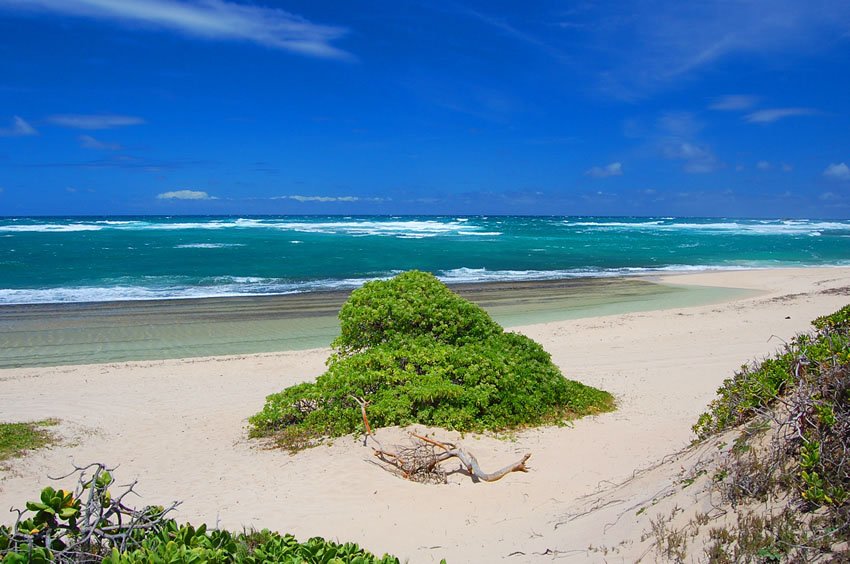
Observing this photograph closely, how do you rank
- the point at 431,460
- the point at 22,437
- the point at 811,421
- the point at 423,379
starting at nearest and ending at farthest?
the point at 811,421 < the point at 431,460 < the point at 423,379 < the point at 22,437

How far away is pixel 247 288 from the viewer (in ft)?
87.7

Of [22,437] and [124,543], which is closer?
[124,543]

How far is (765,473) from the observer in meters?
3.87

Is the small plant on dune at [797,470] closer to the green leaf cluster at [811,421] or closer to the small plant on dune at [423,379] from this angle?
the green leaf cluster at [811,421]

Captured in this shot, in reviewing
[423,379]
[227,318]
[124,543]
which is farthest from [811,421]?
[227,318]

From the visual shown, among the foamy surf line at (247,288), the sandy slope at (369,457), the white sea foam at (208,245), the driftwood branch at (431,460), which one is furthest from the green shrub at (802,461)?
the white sea foam at (208,245)

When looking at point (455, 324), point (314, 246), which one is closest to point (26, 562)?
point (455, 324)

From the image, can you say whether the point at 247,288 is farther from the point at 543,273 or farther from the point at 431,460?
the point at 431,460

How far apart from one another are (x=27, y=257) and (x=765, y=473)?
4509 cm

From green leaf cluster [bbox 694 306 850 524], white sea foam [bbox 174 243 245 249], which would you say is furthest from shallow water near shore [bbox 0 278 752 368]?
white sea foam [bbox 174 243 245 249]

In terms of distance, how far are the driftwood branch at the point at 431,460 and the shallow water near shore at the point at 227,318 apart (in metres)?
9.03

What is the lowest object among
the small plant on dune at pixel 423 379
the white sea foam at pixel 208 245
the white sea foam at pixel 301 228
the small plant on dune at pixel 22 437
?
the small plant on dune at pixel 22 437

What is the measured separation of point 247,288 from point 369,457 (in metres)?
21.0

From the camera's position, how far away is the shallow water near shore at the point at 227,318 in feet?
50.1
